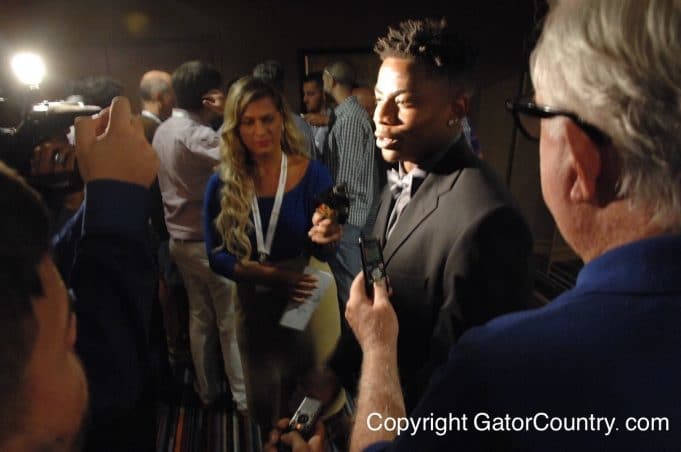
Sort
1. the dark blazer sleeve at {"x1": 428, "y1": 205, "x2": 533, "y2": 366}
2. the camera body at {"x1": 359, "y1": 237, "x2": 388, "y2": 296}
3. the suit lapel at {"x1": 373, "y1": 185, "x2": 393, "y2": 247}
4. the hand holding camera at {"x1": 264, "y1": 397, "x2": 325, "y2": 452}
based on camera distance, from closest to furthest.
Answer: the hand holding camera at {"x1": 264, "y1": 397, "x2": 325, "y2": 452} < the dark blazer sleeve at {"x1": 428, "y1": 205, "x2": 533, "y2": 366} < the camera body at {"x1": 359, "y1": 237, "x2": 388, "y2": 296} < the suit lapel at {"x1": 373, "y1": 185, "x2": 393, "y2": 247}

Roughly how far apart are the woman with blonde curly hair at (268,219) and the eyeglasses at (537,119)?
1021mm

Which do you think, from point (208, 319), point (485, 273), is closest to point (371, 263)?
point (485, 273)

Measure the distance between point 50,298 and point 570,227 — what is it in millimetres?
773

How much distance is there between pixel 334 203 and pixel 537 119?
104 centimetres

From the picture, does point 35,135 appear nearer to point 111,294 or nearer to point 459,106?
point 111,294

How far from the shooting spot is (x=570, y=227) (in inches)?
27.1

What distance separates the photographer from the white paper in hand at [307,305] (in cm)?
181

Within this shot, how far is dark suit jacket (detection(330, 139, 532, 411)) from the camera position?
1191 mm

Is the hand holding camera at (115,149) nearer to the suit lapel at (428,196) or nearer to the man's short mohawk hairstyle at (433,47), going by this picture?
the suit lapel at (428,196)

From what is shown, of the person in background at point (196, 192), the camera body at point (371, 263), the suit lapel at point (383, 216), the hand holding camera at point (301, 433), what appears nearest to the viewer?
the hand holding camera at point (301, 433)

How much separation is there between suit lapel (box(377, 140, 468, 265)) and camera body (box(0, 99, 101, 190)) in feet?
2.93

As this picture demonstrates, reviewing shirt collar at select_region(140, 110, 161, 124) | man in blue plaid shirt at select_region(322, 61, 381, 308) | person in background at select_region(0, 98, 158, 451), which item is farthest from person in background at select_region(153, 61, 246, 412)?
person in background at select_region(0, 98, 158, 451)

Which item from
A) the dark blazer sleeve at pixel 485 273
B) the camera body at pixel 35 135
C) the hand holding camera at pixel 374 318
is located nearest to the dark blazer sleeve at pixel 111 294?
the camera body at pixel 35 135

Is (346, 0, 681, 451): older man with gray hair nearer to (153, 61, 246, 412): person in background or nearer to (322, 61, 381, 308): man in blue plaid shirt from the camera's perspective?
(153, 61, 246, 412): person in background
